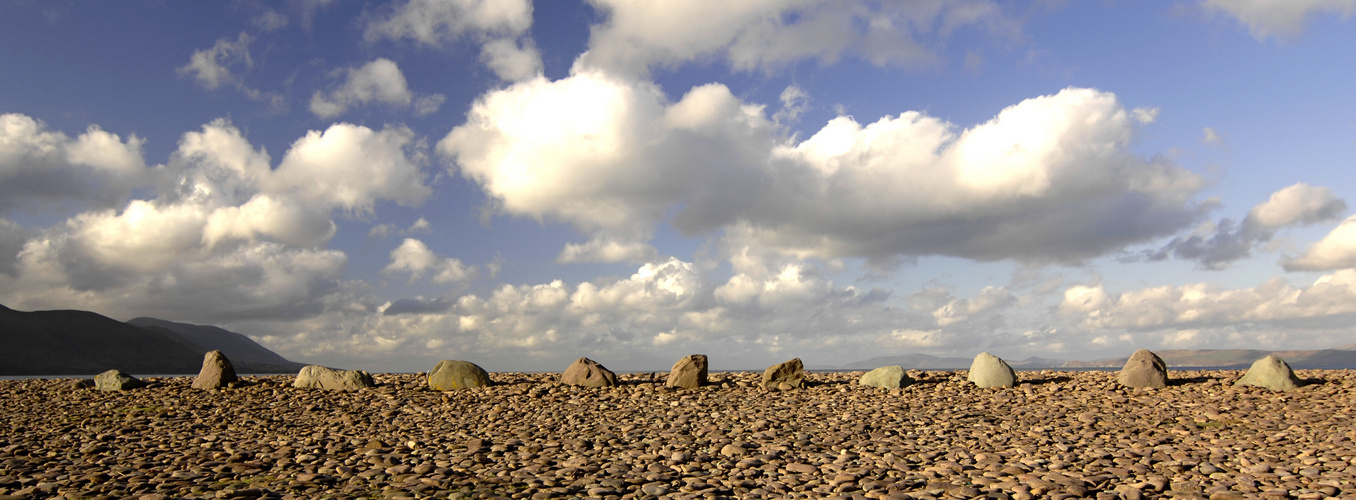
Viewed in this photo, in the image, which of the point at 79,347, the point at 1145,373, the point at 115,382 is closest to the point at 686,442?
the point at 1145,373

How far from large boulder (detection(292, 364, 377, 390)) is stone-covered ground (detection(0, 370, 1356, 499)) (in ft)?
1.78

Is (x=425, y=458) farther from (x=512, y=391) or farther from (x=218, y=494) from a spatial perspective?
(x=512, y=391)

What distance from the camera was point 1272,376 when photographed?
2030cm

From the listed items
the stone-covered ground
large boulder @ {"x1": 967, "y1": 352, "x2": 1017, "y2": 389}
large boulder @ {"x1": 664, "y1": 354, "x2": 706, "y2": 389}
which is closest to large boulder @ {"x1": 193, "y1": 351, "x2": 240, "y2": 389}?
the stone-covered ground

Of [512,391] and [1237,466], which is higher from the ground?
[512,391]

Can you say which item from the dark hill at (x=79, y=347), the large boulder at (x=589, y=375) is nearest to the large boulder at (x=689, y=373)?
the large boulder at (x=589, y=375)

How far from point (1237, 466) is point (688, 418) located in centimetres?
995

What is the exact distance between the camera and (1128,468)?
40.2 feet

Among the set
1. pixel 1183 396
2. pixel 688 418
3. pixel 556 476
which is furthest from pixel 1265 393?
pixel 556 476

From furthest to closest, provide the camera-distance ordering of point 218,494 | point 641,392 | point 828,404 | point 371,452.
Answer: point 641,392 < point 828,404 < point 371,452 < point 218,494

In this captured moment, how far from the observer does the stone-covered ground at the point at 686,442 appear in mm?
10969

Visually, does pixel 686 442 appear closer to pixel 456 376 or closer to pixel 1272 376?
pixel 456 376

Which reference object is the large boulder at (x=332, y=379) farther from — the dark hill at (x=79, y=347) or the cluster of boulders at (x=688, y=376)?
the dark hill at (x=79, y=347)

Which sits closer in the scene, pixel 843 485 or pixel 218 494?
pixel 218 494
